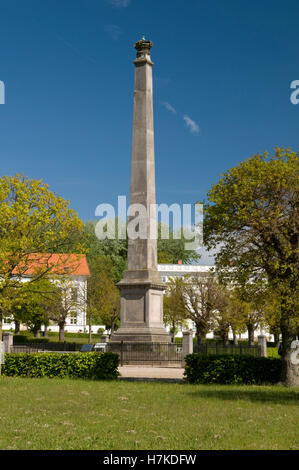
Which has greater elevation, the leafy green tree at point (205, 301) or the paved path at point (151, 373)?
the leafy green tree at point (205, 301)

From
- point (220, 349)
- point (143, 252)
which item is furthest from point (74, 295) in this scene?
point (143, 252)

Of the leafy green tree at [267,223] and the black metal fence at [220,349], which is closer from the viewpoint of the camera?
the leafy green tree at [267,223]

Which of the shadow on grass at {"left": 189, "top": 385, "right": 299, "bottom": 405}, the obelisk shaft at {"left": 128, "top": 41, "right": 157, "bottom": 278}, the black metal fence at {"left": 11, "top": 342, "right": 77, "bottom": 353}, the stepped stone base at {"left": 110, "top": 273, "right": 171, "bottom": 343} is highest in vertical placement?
the obelisk shaft at {"left": 128, "top": 41, "right": 157, "bottom": 278}

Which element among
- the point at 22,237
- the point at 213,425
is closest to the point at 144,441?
the point at 213,425

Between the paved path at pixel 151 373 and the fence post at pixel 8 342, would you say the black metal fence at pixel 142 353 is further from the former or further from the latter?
the fence post at pixel 8 342

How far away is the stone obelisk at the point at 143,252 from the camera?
25.0 meters

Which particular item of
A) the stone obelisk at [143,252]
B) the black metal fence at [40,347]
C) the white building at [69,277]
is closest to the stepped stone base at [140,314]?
the stone obelisk at [143,252]

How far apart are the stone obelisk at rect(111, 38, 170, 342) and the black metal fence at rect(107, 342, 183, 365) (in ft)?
0.94

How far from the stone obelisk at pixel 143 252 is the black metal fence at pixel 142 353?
0.94 feet

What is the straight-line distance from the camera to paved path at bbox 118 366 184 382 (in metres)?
19.0

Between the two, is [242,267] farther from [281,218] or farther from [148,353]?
[148,353]

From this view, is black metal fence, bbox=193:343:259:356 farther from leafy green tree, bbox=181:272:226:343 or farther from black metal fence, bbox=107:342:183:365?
leafy green tree, bbox=181:272:226:343

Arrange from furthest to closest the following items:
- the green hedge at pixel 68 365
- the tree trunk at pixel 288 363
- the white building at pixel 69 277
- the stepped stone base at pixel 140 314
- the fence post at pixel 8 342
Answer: the fence post at pixel 8 342
the stepped stone base at pixel 140 314
the white building at pixel 69 277
the green hedge at pixel 68 365
the tree trunk at pixel 288 363

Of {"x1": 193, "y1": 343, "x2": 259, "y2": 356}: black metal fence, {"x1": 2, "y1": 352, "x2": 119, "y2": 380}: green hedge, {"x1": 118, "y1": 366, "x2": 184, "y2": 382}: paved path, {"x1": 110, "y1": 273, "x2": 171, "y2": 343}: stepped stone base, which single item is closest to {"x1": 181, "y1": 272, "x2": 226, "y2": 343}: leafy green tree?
{"x1": 193, "y1": 343, "x2": 259, "y2": 356}: black metal fence
